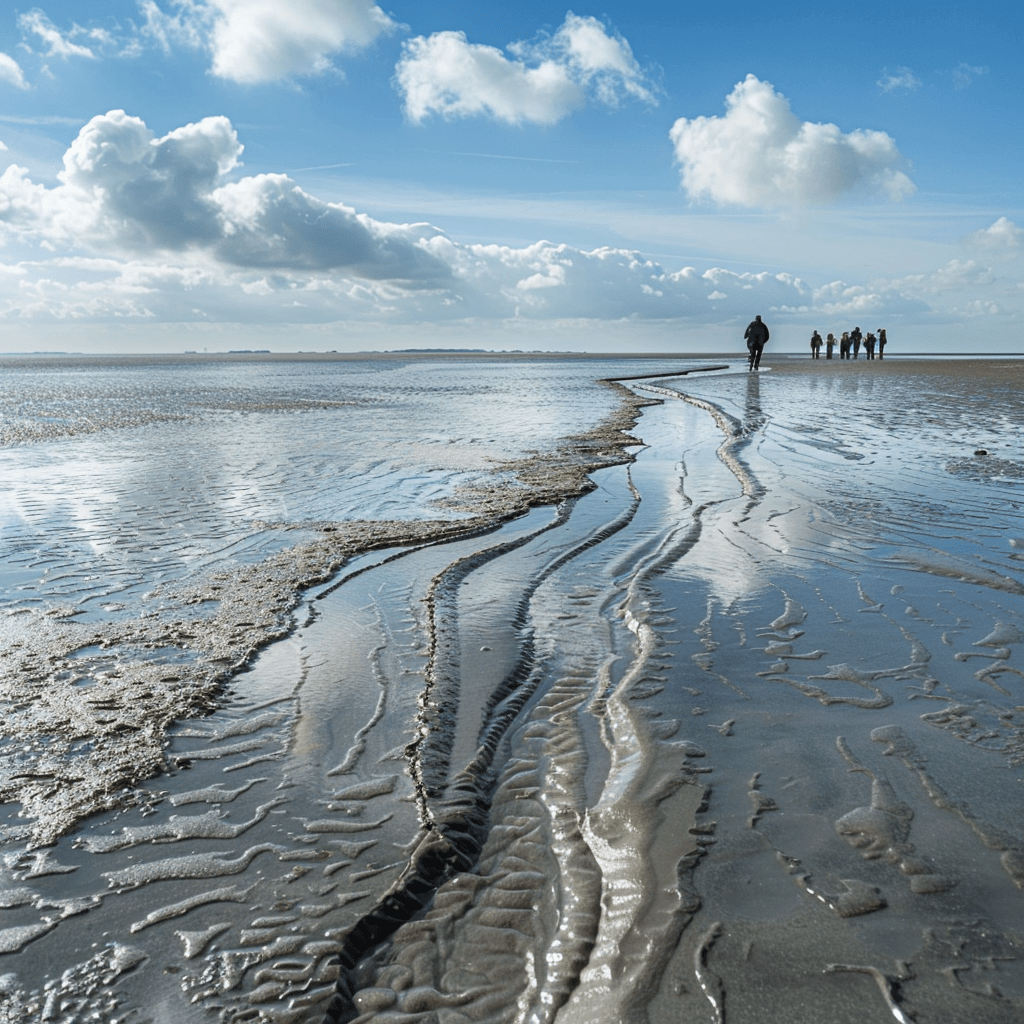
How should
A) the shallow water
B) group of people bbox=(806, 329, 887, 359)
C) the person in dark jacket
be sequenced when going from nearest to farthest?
the shallow water
the person in dark jacket
group of people bbox=(806, 329, 887, 359)

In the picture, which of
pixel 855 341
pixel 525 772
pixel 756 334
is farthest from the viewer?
pixel 855 341

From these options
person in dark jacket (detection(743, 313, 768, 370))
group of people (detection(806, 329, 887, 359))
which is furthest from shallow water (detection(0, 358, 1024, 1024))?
group of people (detection(806, 329, 887, 359))

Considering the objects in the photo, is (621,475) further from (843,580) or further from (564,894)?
(564,894)

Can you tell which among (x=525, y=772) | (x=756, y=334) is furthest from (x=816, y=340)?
(x=525, y=772)

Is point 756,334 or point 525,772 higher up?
point 756,334

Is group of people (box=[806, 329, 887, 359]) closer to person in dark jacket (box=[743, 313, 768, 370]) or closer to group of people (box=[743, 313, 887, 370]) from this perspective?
group of people (box=[743, 313, 887, 370])

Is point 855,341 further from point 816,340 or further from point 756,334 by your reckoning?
point 756,334

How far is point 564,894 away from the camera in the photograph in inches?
102

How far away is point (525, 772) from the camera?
3.36 metres

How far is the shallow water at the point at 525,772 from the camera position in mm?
2240

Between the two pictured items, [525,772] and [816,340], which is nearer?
[525,772]

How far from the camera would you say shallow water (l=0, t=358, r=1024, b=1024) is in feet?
7.35

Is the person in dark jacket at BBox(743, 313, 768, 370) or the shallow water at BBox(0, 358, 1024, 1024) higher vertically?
the person in dark jacket at BBox(743, 313, 768, 370)

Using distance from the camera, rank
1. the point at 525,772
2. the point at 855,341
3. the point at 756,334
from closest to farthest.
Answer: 1. the point at 525,772
2. the point at 756,334
3. the point at 855,341
